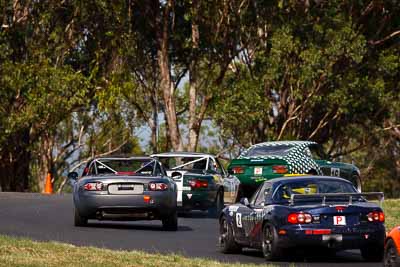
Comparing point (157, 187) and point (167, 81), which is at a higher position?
point (167, 81)

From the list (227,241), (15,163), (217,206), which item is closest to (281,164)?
(217,206)

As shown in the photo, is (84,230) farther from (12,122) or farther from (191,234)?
(12,122)

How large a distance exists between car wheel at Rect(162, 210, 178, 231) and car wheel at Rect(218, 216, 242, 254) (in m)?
4.06

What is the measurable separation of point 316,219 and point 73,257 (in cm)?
320

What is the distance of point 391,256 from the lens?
13859 millimetres

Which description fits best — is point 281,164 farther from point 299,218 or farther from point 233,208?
point 299,218

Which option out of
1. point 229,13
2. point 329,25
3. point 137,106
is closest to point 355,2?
point 329,25

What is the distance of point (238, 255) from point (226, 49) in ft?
117

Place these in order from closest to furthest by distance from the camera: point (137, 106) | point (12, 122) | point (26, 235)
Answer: point (26, 235) < point (12, 122) < point (137, 106)

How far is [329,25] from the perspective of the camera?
51.5m

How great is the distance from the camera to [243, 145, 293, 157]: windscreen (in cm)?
3179

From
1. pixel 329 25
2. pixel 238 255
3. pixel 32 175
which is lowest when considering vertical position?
pixel 238 255

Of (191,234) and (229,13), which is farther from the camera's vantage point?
(229,13)

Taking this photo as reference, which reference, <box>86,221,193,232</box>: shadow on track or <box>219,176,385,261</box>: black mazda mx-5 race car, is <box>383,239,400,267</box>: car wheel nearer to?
<box>219,176,385,261</box>: black mazda mx-5 race car
